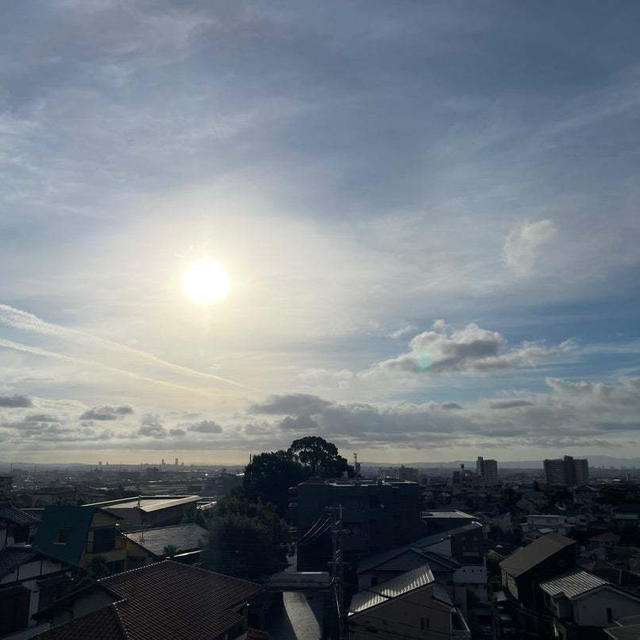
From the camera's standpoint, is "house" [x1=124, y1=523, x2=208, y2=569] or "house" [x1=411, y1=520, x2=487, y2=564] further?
"house" [x1=411, y1=520, x2=487, y2=564]

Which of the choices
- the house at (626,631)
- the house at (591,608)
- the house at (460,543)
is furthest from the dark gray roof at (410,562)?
the house at (626,631)

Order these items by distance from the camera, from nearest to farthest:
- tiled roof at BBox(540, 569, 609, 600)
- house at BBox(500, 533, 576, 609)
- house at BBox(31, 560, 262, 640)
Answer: house at BBox(31, 560, 262, 640) → tiled roof at BBox(540, 569, 609, 600) → house at BBox(500, 533, 576, 609)

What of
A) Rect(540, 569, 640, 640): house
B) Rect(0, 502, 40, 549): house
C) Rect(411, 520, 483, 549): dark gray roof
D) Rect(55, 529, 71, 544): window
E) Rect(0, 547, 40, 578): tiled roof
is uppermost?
Rect(0, 502, 40, 549): house

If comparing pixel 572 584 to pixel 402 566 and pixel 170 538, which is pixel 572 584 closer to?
pixel 402 566

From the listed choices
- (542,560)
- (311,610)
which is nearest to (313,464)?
(311,610)

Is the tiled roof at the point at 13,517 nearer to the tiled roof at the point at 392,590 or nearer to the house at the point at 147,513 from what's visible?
the house at the point at 147,513

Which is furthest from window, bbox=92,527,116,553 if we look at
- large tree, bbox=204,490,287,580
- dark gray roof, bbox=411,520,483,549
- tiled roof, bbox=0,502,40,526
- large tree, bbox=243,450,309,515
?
large tree, bbox=243,450,309,515

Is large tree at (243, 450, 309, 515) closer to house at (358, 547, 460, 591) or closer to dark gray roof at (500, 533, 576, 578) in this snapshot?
house at (358, 547, 460, 591)

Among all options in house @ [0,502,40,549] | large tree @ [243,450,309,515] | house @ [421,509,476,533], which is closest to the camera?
house @ [0,502,40,549]
